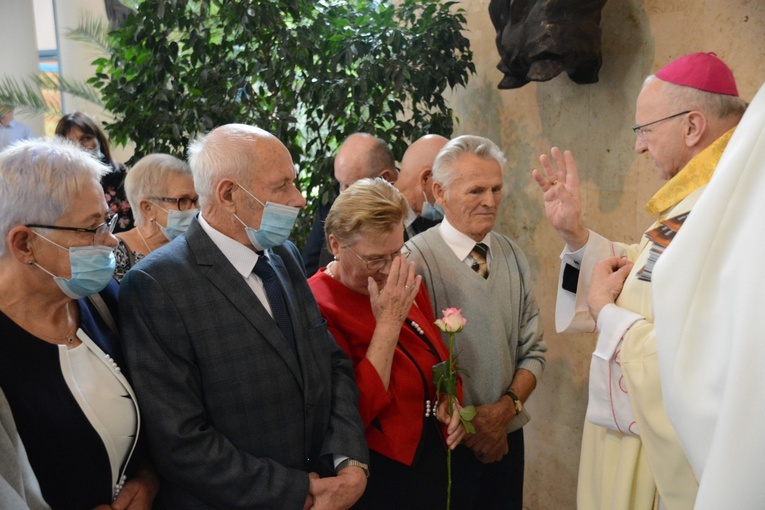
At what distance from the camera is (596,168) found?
3914mm

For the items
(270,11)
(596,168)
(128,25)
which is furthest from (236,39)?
(596,168)

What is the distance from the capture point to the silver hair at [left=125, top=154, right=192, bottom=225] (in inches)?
129

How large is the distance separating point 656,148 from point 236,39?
255cm

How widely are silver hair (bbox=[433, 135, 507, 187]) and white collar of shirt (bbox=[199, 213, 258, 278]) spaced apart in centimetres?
105

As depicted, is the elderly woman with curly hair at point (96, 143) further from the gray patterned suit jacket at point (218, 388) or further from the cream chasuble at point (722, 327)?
the cream chasuble at point (722, 327)

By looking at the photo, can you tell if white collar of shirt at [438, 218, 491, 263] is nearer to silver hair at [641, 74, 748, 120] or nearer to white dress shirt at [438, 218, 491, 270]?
white dress shirt at [438, 218, 491, 270]

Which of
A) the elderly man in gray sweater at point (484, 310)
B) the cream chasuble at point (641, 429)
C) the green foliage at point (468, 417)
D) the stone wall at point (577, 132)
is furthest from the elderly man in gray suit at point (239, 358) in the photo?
the stone wall at point (577, 132)

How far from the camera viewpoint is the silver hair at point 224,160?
Result: 2199 millimetres

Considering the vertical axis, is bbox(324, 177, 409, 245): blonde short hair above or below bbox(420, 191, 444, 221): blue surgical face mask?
above

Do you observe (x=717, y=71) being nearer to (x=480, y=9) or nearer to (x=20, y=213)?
(x=20, y=213)

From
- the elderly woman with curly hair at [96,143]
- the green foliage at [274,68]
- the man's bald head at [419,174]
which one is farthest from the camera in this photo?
the elderly woman with curly hair at [96,143]

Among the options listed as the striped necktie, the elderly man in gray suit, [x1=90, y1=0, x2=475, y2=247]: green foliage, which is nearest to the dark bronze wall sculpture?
[x1=90, y1=0, x2=475, y2=247]: green foliage

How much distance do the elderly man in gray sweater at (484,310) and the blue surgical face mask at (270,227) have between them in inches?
31.8

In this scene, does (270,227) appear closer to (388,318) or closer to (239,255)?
(239,255)
